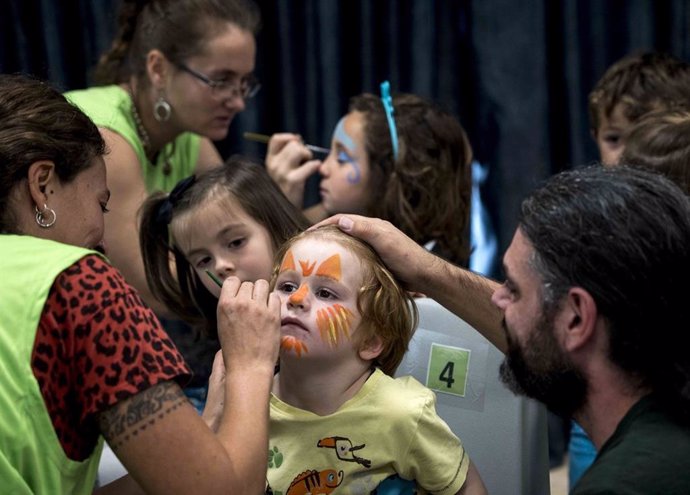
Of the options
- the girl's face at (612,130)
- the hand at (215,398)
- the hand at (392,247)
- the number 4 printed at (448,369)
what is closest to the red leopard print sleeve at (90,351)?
the hand at (215,398)

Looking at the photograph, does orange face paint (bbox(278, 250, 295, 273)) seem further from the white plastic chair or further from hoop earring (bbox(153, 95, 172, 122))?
hoop earring (bbox(153, 95, 172, 122))

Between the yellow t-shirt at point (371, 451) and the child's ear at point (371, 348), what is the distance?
8 centimetres

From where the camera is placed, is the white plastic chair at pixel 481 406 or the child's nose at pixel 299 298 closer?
the child's nose at pixel 299 298

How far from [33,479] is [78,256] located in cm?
29

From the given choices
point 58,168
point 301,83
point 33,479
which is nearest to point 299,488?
point 33,479

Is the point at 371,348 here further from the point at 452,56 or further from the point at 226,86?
the point at 452,56

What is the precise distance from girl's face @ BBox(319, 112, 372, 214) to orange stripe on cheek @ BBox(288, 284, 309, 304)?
968 mm

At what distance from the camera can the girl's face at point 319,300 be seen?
5.70ft

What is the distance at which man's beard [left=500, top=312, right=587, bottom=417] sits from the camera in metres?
1.43

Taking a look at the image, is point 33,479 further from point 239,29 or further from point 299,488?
point 239,29

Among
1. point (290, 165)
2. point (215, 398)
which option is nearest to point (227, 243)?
point (215, 398)

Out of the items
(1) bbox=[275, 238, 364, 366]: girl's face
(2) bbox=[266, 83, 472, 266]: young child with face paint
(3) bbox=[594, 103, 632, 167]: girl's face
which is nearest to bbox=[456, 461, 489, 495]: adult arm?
(1) bbox=[275, 238, 364, 366]: girl's face

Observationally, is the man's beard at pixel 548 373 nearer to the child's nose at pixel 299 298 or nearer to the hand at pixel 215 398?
the child's nose at pixel 299 298

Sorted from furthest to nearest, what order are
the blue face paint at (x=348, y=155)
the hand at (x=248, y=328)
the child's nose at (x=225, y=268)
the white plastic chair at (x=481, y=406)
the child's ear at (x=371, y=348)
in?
the blue face paint at (x=348, y=155)
the child's nose at (x=225, y=268)
the white plastic chair at (x=481, y=406)
the child's ear at (x=371, y=348)
the hand at (x=248, y=328)
